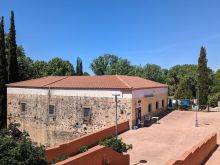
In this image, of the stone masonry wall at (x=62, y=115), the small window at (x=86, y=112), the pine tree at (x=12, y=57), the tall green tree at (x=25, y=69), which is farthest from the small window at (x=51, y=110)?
the tall green tree at (x=25, y=69)

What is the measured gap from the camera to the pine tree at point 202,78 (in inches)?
1729

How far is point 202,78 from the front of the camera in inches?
1764

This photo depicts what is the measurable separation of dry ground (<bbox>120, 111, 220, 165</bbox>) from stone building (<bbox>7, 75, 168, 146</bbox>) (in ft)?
8.70

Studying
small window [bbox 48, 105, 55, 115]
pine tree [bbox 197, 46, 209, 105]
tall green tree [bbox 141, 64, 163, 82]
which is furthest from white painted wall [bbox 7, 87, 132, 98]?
tall green tree [bbox 141, 64, 163, 82]

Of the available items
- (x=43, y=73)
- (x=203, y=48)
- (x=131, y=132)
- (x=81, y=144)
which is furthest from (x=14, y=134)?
(x=43, y=73)

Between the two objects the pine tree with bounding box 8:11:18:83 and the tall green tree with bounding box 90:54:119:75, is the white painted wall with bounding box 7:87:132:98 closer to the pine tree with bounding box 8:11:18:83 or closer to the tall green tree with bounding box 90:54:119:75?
the pine tree with bounding box 8:11:18:83

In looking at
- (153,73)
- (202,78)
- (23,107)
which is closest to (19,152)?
(23,107)

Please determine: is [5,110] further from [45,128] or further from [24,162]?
[24,162]

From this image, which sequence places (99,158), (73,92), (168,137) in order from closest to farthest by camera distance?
(99,158) < (168,137) < (73,92)

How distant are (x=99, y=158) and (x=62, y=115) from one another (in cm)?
1732

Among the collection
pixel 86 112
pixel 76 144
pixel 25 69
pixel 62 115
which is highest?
pixel 25 69

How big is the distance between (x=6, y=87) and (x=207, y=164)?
27.1 m

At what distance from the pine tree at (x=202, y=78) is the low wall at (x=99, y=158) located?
32281 millimetres

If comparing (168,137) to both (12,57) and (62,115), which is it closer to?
(62,115)
